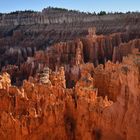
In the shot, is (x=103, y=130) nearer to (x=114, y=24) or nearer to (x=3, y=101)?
(x=3, y=101)

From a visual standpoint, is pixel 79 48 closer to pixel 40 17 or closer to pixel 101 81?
pixel 101 81

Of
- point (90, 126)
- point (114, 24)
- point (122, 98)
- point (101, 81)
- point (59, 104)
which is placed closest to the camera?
point (122, 98)

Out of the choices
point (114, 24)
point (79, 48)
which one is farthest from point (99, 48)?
point (114, 24)

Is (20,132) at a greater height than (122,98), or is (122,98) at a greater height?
(122,98)

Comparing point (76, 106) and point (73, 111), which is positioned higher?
point (76, 106)

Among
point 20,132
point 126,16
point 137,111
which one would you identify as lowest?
point 20,132

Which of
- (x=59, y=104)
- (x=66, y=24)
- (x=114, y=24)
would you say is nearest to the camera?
(x=59, y=104)

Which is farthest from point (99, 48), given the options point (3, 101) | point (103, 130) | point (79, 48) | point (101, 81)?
point (103, 130)

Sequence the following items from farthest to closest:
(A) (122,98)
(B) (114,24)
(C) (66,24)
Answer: (C) (66,24) < (B) (114,24) < (A) (122,98)

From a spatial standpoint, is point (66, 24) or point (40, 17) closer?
point (66, 24)
